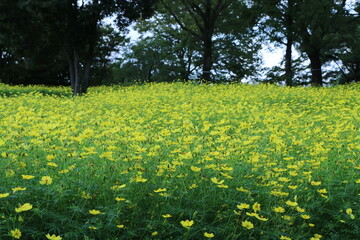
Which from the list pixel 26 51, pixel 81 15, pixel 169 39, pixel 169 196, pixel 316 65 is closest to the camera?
pixel 169 196

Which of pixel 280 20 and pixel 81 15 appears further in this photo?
pixel 280 20

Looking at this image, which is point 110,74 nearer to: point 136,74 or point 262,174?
point 136,74

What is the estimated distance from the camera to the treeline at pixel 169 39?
1762 cm

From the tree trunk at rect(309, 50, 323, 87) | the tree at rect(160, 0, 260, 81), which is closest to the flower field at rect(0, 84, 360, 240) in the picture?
the tree trunk at rect(309, 50, 323, 87)

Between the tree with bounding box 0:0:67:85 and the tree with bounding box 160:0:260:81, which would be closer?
the tree with bounding box 0:0:67:85

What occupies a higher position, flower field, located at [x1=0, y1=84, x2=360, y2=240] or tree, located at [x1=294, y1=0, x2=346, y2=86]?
tree, located at [x1=294, y1=0, x2=346, y2=86]

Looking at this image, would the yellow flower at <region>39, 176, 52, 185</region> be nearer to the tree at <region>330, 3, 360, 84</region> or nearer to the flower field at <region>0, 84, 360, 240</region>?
the flower field at <region>0, 84, 360, 240</region>

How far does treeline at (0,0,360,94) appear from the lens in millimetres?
17625

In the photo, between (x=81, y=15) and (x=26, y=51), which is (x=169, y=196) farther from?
(x=26, y=51)

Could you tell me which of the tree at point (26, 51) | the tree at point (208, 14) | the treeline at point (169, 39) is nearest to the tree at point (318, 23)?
the treeline at point (169, 39)

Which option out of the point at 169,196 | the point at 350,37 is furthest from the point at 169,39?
the point at 169,196

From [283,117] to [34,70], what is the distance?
27.2 meters

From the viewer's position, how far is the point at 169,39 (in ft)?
109

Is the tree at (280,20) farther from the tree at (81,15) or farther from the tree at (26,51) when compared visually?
the tree at (26,51)
